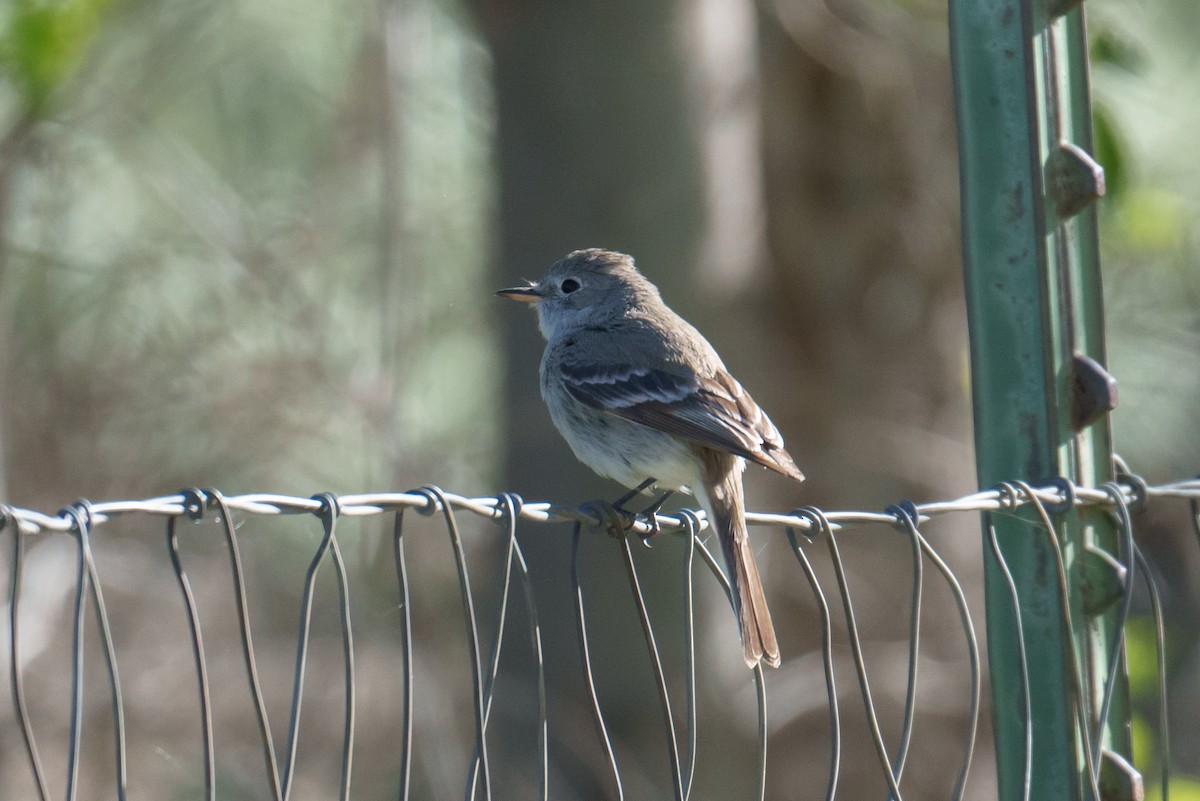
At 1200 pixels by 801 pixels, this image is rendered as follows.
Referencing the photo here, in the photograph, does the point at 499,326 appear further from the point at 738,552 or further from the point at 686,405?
the point at 738,552

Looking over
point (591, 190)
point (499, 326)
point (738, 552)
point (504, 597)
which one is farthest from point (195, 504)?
point (499, 326)

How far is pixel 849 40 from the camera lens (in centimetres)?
729

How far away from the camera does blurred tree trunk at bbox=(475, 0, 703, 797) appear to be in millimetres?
5465

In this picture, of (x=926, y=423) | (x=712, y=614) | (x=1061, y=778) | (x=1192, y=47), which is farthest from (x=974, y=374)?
(x=1192, y=47)

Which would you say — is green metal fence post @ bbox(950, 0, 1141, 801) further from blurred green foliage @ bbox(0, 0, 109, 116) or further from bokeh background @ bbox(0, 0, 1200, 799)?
blurred green foliage @ bbox(0, 0, 109, 116)

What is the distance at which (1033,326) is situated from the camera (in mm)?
3057

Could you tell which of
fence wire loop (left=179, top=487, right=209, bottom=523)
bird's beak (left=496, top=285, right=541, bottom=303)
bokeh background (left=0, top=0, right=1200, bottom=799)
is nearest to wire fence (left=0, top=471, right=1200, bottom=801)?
fence wire loop (left=179, top=487, right=209, bottom=523)

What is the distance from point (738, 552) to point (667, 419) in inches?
19.8

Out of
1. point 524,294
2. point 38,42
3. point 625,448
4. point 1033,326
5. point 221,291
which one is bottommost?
point 625,448

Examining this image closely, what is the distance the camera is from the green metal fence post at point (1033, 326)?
3.02 metres

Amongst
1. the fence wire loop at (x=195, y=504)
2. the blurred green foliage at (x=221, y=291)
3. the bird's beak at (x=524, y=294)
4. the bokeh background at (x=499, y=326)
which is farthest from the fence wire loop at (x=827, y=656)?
the blurred green foliage at (x=221, y=291)

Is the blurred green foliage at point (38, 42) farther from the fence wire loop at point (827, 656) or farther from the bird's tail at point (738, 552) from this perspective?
the fence wire loop at point (827, 656)

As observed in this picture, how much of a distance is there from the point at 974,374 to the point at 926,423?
169 inches

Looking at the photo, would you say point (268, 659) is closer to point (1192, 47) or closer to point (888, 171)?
point (888, 171)
